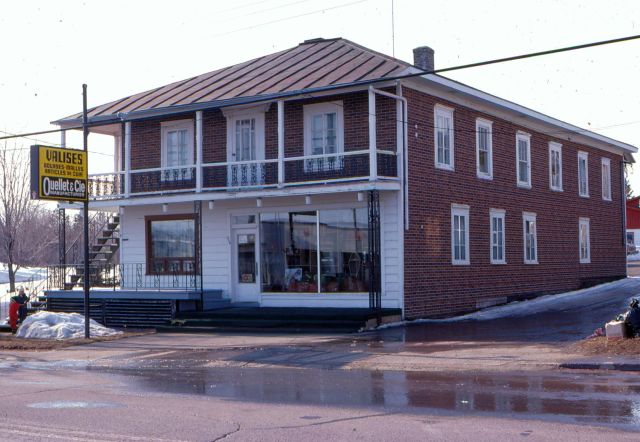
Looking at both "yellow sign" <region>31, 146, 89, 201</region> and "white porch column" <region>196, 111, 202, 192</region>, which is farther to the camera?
"white porch column" <region>196, 111, 202, 192</region>

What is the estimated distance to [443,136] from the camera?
24.3 meters

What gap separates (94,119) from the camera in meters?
26.1

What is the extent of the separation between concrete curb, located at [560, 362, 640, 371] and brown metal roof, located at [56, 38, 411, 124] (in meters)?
9.63

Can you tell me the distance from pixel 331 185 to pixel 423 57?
22.2 ft

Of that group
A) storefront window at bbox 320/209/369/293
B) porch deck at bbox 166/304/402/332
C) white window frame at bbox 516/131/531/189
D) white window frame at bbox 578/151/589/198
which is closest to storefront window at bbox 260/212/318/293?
storefront window at bbox 320/209/369/293

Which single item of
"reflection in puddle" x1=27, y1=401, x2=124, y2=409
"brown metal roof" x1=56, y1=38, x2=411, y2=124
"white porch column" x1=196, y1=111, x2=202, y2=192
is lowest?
"reflection in puddle" x1=27, y1=401, x2=124, y2=409

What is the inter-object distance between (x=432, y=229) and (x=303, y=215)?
12.0 ft

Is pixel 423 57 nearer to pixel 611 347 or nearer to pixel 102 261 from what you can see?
pixel 102 261

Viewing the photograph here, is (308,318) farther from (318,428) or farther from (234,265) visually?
(318,428)

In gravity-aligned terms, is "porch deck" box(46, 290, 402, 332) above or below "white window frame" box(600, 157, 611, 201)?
below

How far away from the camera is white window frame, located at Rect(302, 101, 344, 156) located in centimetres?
2297

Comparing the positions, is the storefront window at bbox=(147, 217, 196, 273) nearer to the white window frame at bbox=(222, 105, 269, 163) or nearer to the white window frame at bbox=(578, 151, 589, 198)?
the white window frame at bbox=(222, 105, 269, 163)

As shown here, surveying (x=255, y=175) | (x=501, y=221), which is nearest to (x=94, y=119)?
(x=255, y=175)

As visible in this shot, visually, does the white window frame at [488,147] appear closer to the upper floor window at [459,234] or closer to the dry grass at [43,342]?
the upper floor window at [459,234]
